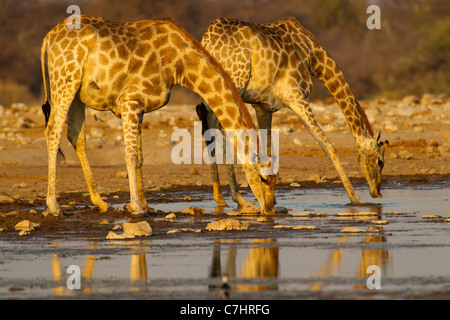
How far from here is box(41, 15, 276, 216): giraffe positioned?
11.0 metres

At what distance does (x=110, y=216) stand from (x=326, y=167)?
6.39 meters

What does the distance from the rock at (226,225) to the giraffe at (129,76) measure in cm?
107

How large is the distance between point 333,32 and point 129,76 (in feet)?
132

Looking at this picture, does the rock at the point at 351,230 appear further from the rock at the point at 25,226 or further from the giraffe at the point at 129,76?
the rock at the point at 25,226

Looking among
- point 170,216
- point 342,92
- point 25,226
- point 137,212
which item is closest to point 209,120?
point 170,216

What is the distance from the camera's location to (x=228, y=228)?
9.81 m

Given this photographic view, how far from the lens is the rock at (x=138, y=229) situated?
9.37 meters

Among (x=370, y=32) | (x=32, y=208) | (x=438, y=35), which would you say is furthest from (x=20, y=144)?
(x=370, y=32)

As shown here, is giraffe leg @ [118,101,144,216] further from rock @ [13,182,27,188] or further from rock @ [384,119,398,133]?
rock @ [384,119,398,133]

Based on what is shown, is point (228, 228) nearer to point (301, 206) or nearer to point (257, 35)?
point (301, 206)

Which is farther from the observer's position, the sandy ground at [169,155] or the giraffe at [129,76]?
the sandy ground at [169,155]

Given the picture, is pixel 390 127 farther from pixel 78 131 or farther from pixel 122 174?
pixel 78 131

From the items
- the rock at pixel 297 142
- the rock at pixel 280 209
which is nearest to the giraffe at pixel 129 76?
the rock at pixel 280 209
